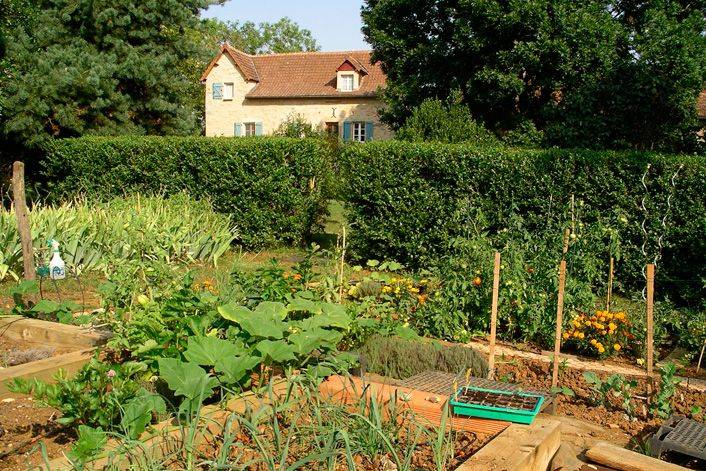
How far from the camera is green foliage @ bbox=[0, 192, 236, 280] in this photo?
8.09 m

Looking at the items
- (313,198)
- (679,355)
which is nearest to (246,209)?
(313,198)

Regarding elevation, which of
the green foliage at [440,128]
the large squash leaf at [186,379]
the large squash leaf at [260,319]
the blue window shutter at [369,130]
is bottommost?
the large squash leaf at [186,379]

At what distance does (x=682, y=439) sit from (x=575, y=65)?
42.4 feet

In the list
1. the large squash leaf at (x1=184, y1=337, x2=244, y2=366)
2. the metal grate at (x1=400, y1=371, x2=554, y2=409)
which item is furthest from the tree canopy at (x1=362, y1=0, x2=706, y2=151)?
the large squash leaf at (x1=184, y1=337, x2=244, y2=366)

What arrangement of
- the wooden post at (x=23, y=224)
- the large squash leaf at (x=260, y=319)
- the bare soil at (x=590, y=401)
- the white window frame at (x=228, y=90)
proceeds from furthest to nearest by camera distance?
the white window frame at (x=228, y=90), the wooden post at (x=23, y=224), the bare soil at (x=590, y=401), the large squash leaf at (x=260, y=319)

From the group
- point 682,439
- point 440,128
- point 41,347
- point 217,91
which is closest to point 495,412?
point 682,439

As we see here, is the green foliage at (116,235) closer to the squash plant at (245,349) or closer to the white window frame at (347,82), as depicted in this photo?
the squash plant at (245,349)

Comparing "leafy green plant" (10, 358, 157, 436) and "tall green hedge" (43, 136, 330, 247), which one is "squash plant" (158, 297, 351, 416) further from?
"tall green hedge" (43, 136, 330, 247)

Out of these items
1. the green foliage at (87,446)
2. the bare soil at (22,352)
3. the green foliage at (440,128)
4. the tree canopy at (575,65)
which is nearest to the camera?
the green foliage at (87,446)

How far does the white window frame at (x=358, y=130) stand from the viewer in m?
35.0

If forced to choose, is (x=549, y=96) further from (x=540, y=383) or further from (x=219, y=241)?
(x=540, y=383)

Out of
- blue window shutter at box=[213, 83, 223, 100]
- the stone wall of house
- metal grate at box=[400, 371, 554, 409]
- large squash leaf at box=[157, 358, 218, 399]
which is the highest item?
blue window shutter at box=[213, 83, 223, 100]

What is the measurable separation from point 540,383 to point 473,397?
128cm

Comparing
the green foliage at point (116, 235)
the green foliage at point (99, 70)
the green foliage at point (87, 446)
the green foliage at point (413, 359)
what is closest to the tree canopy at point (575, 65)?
the green foliage at point (99, 70)
